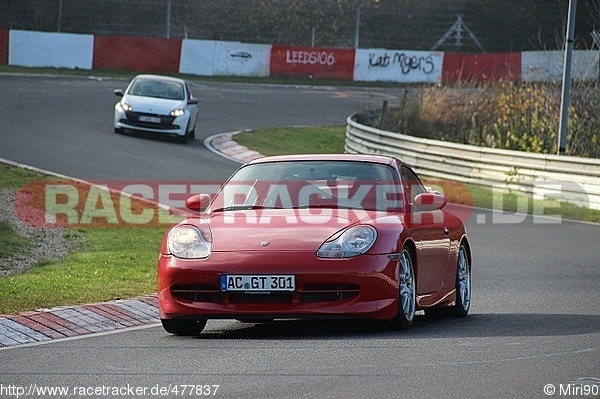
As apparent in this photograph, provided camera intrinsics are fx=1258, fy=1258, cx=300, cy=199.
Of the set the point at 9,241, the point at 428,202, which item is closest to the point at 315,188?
the point at 428,202

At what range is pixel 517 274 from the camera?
1404 cm

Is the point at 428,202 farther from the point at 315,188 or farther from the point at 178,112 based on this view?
the point at 178,112

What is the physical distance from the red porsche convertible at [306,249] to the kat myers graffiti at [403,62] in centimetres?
3951

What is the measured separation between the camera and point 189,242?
9.07 meters

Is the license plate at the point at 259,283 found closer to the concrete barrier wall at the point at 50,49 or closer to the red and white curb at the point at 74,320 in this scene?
the red and white curb at the point at 74,320

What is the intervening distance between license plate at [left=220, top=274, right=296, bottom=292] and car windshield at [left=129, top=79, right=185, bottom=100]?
22.8 meters

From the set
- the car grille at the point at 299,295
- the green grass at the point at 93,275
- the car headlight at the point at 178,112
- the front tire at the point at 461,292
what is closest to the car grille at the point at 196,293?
the car grille at the point at 299,295

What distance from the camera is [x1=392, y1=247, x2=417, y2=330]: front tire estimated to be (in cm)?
907

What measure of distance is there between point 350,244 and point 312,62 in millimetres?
40192

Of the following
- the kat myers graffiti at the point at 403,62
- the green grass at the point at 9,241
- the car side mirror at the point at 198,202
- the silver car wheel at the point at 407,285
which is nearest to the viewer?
the silver car wheel at the point at 407,285

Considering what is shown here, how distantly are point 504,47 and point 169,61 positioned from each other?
15896mm

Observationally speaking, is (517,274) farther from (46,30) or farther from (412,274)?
(46,30)

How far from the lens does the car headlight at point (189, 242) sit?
898 cm

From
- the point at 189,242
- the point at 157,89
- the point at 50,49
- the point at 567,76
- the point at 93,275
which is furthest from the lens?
the point at 50,49
